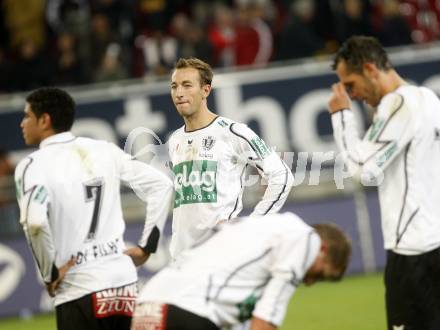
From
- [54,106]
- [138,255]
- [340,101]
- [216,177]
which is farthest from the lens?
[216,177]

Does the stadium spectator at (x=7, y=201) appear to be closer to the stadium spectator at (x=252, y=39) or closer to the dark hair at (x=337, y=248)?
the stadium spectator at (x=252, y=39)

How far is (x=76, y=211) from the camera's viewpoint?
19.7ft

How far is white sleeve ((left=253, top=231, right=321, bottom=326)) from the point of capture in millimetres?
4742

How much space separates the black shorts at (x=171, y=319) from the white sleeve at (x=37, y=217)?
118 cm

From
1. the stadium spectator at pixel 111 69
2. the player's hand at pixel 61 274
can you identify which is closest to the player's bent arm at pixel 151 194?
the player's hand at pixel 61 274

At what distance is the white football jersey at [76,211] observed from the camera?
5.89 meters

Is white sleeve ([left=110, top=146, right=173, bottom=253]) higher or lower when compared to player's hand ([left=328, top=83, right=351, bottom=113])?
lower

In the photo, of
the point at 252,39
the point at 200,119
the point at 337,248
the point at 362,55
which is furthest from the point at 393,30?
the point at 337,248

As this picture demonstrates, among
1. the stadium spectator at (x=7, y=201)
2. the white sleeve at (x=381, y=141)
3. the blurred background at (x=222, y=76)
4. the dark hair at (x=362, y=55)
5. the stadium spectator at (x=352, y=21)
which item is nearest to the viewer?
the white sleeve at (x=381, y=141)

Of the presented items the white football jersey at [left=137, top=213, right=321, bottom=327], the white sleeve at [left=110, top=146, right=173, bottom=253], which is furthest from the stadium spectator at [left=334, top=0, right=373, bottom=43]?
the white football jersey at [left=137, top=213, right=321, bottom=327]

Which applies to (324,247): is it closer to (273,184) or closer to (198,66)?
(273,184)

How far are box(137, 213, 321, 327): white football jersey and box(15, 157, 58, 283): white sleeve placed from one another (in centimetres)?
109

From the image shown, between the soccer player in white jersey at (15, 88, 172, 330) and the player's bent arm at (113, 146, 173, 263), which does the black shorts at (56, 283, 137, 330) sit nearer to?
the soccer player in white jersey at (15, 88, 172, 330)

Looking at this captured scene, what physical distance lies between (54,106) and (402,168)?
80.8 inches
